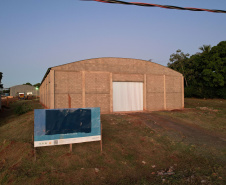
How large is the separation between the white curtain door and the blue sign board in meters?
10.3

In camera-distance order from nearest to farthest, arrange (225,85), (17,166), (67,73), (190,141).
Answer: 1. (17,166)
2. (190,141)
3. (67,73)
4. (225,85)

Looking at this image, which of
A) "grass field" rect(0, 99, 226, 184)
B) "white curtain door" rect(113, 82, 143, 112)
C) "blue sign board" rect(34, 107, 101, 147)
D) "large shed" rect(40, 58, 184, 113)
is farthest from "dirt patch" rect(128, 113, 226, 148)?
"large shed" rect(40, 58, 184, 113)

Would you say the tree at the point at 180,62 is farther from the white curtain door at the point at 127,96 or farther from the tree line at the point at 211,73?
the white curtain door at the point at 127,96

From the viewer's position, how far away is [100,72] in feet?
53.8

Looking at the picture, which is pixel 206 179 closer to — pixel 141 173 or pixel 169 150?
pixel 141 173

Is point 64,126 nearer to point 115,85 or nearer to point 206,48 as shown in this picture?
point 115,85

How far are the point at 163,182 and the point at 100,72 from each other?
1279 cm

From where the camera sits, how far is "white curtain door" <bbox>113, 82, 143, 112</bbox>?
17203mm

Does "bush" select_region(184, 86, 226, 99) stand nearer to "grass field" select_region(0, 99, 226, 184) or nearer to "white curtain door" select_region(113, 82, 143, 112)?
"white curtain door" select_region(113, 82, 143, 112)

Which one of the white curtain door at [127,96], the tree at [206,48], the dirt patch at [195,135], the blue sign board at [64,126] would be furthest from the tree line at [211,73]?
the blue sign board at [64,126]

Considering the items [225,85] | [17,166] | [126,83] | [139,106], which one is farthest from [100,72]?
[225,85]

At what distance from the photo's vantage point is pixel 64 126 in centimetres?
647

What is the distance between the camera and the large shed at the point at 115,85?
15242mm

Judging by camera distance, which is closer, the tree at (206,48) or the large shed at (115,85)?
the large shed at (115,85)
